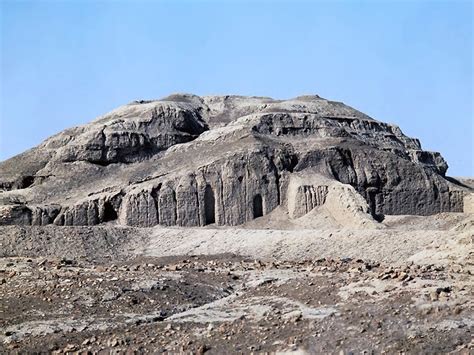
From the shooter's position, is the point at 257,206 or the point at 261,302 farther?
the point at 257,206

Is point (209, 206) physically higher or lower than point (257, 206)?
higher

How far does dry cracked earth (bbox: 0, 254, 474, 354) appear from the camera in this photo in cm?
1625

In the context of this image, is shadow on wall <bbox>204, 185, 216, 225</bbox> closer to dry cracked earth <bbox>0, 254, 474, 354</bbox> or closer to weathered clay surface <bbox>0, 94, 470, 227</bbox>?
weathered clay surface <bbox>0, 94, 470, 227</bbox>

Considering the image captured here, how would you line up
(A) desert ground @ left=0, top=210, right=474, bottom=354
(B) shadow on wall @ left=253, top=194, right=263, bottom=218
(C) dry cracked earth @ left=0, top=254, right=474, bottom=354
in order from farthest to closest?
1. (B) shadow on wall @ left=253, top=194, right=263, bottom=218
2. (A) desert ground @ left=0, top=210, right=474, bottom=354
3. (C) dry cracked earth @ left=0, top=254, right=474, bottom=354

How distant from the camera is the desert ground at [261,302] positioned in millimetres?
16406

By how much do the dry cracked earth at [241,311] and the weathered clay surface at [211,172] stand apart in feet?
66.4

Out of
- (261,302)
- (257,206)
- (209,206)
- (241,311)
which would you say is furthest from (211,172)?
(241,311)

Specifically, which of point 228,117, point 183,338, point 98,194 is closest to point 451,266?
point 183,338

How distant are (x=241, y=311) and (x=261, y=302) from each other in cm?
72

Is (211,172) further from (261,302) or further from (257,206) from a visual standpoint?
(261,302)

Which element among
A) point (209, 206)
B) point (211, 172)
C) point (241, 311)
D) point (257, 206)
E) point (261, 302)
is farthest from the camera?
point (211, 172)

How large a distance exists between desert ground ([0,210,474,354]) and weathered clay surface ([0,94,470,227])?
44.6 ft

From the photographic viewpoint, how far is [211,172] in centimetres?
4778

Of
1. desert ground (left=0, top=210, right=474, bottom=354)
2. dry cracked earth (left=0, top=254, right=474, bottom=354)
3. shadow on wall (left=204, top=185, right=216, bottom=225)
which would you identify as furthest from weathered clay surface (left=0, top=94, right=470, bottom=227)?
dry cracked earth (left=0, top=254, right=474, bottom=354)
